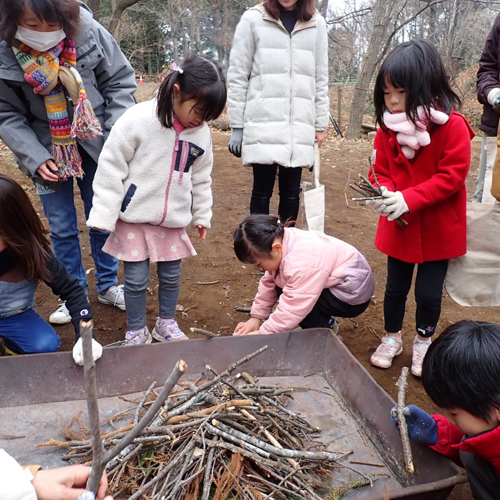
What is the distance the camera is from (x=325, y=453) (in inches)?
63.3

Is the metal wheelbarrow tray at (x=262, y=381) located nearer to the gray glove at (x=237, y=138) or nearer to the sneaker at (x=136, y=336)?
the sneaker at (x=136, y=336)

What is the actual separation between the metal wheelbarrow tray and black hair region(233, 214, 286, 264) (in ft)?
1.32

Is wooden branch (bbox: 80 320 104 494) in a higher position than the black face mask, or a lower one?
higher

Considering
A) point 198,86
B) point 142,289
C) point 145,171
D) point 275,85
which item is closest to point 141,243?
point 142,289

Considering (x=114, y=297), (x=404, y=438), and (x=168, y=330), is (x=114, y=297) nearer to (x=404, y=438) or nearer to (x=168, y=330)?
(x=168, y=330)

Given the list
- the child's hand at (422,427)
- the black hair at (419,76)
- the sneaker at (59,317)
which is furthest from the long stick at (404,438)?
the sneaker at (59,317)

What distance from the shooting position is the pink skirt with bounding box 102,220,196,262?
95.2 inches

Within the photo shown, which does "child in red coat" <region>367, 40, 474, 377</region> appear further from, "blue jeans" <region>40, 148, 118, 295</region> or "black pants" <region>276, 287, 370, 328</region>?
"blue jeans" <region>40, 148, 118, 295</region>

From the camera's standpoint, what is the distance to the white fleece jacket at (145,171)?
2258 mm

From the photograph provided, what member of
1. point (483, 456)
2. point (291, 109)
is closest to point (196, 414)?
point (483, 456)

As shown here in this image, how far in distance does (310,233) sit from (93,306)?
1.62m

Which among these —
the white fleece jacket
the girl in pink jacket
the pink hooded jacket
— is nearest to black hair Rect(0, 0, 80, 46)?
the white fleece jacket

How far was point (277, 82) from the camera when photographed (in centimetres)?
322

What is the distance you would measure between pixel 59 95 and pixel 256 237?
4.16 ft
